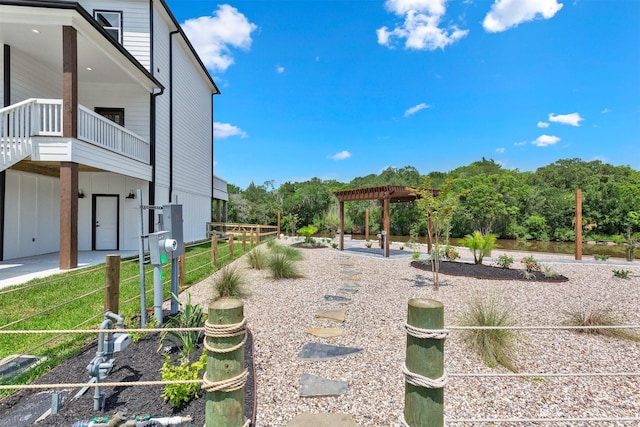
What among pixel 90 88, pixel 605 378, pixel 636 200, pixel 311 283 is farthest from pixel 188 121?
pixel 636 200

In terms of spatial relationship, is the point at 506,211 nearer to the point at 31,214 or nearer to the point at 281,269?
the point at 281,269

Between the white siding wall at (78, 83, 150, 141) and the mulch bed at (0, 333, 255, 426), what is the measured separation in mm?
9121

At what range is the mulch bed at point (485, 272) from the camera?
7.12 metres

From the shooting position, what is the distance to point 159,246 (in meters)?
3.16

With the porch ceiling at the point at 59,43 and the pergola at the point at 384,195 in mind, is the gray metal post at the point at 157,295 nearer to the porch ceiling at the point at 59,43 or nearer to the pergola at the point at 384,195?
the porch ceiling at the point at 59,43

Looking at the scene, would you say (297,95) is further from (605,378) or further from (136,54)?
(605,378)

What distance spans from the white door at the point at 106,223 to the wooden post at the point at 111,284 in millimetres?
8217

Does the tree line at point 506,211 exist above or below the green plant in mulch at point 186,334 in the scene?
above

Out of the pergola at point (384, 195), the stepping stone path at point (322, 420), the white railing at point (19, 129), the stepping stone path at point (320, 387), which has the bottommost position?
the stepping stone path at point (320, 387)

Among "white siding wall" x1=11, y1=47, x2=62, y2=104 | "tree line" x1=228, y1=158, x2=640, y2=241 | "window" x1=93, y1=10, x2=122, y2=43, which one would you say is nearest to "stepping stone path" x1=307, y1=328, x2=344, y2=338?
"white siding wall" x1=11, y1=47, x2=62, y2=104

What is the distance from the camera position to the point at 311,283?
652 cm

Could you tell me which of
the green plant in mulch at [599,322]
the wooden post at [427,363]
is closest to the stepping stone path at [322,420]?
the wooden post at [427,363]

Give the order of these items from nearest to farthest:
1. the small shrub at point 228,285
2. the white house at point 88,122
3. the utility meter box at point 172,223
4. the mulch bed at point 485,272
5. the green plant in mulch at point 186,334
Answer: the green plant in mulch at point 186,334 → the utility meter box at point 172,223 → the small shrub at point 228,285 → the white house at point 88,122 → the mulch bed at point 485,272

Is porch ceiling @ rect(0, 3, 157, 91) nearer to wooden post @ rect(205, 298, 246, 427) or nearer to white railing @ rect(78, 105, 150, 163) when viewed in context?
white railing @ rect(78, 105, 150, 163)
